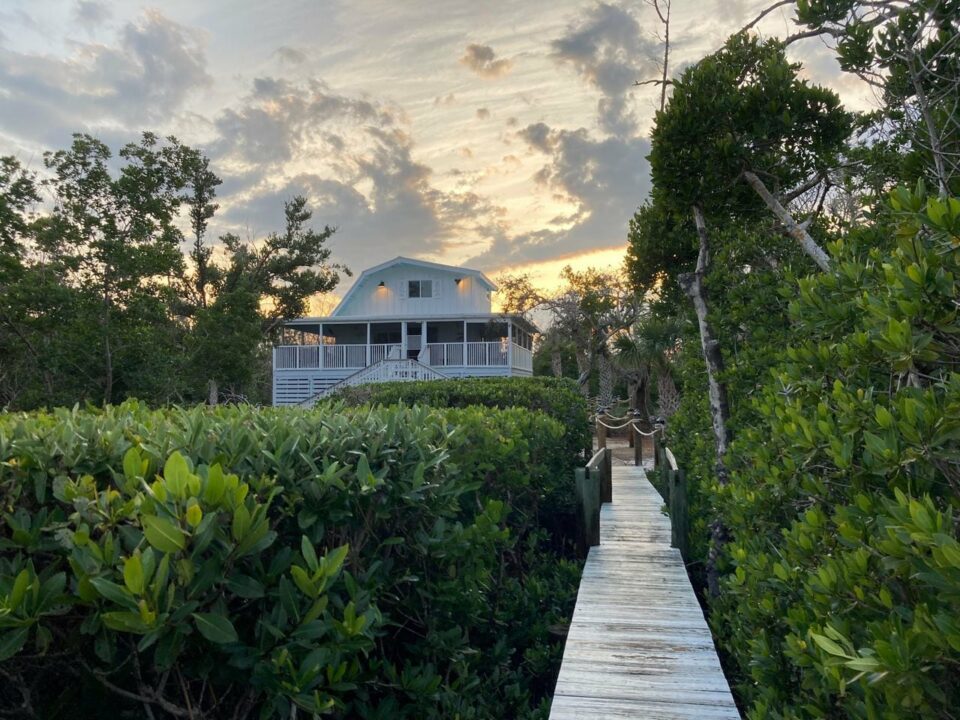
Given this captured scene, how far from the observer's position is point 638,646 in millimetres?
4691

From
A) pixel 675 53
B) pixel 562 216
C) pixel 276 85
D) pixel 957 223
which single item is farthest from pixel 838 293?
pixel 562 216

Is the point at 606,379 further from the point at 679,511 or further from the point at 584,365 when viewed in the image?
the point at 679,511

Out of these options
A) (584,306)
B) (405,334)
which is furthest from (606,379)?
(405,334)

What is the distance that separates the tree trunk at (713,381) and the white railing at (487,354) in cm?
2135

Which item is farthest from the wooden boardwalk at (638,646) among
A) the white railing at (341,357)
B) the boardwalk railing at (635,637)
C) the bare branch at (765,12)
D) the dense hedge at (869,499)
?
the white railing at (341,357)

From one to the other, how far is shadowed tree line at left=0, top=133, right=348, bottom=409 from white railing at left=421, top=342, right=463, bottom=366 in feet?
29.1

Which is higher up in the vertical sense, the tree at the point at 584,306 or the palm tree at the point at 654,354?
the tree at the point at 584,306

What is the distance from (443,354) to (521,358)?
16.8 feet

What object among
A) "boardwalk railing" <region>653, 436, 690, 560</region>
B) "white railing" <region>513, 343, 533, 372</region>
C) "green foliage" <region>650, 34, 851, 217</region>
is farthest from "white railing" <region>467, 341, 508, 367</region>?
"green foliage" <region>650, 34, 851, 217</region>

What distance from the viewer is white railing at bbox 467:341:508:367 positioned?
28.3m

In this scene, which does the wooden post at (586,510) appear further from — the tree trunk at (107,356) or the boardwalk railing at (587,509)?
the tree trunk at (107,356)

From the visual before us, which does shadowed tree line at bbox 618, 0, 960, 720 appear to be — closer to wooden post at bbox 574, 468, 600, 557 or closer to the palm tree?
wooden post at bbox 574, 468, 600, 557

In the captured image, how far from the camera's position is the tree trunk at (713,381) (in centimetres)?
612

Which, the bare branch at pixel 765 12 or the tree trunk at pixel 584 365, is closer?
the bare branch at pixel 765 12
